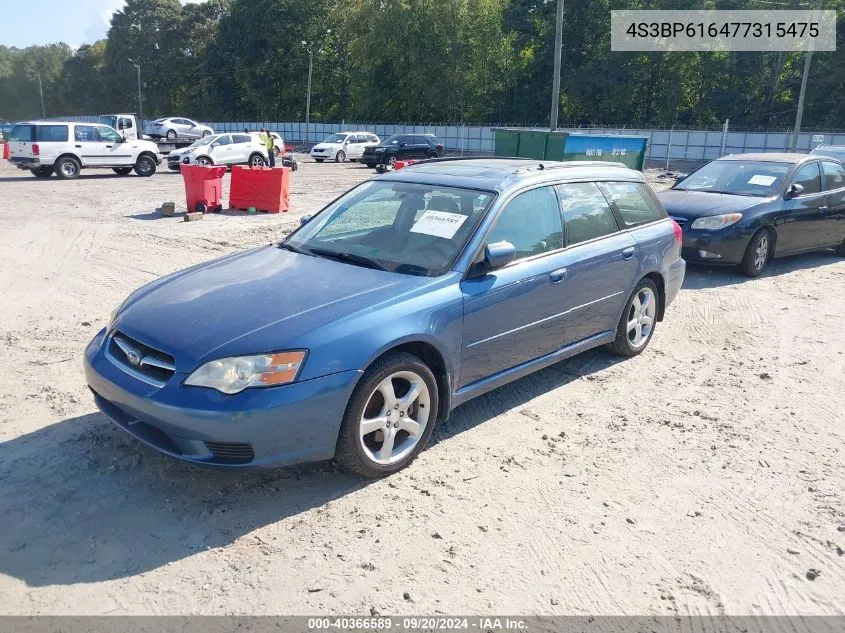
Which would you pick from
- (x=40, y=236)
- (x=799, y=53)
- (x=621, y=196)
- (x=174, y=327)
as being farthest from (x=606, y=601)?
(x=799, y=53)

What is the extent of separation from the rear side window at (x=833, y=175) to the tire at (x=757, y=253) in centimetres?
170

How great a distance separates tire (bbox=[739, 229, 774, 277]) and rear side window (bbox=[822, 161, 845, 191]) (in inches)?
67.0

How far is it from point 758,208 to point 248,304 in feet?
25.5

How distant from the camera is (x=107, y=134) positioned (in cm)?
2220

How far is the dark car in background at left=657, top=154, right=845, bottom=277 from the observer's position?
29.5 feet

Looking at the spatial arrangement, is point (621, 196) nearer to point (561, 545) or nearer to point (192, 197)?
point (561, 545)

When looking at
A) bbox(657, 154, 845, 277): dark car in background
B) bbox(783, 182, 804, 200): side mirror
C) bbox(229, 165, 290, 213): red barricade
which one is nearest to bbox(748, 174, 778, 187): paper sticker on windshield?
bbox(657, 154, 845, 277): dark car in background

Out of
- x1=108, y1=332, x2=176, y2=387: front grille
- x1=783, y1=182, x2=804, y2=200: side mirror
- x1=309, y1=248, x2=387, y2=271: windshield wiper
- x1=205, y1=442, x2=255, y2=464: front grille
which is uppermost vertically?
x1=783, y1=182, x2=804, y2=200: side mirror

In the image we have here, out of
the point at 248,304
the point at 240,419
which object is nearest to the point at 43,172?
the point at 248,304

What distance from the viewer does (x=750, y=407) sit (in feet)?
16.7

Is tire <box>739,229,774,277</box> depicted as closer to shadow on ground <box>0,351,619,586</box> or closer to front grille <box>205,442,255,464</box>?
shadow on ground <box>0,351,619,586</box>

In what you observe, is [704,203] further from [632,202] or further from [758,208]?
[632,202]

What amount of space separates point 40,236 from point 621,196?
9.79m

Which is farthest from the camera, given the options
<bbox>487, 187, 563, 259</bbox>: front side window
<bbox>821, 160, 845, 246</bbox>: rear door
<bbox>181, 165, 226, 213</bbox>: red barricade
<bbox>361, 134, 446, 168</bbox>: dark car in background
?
<bbox>361, 134, 446, 168</bbox>: dark car in background
